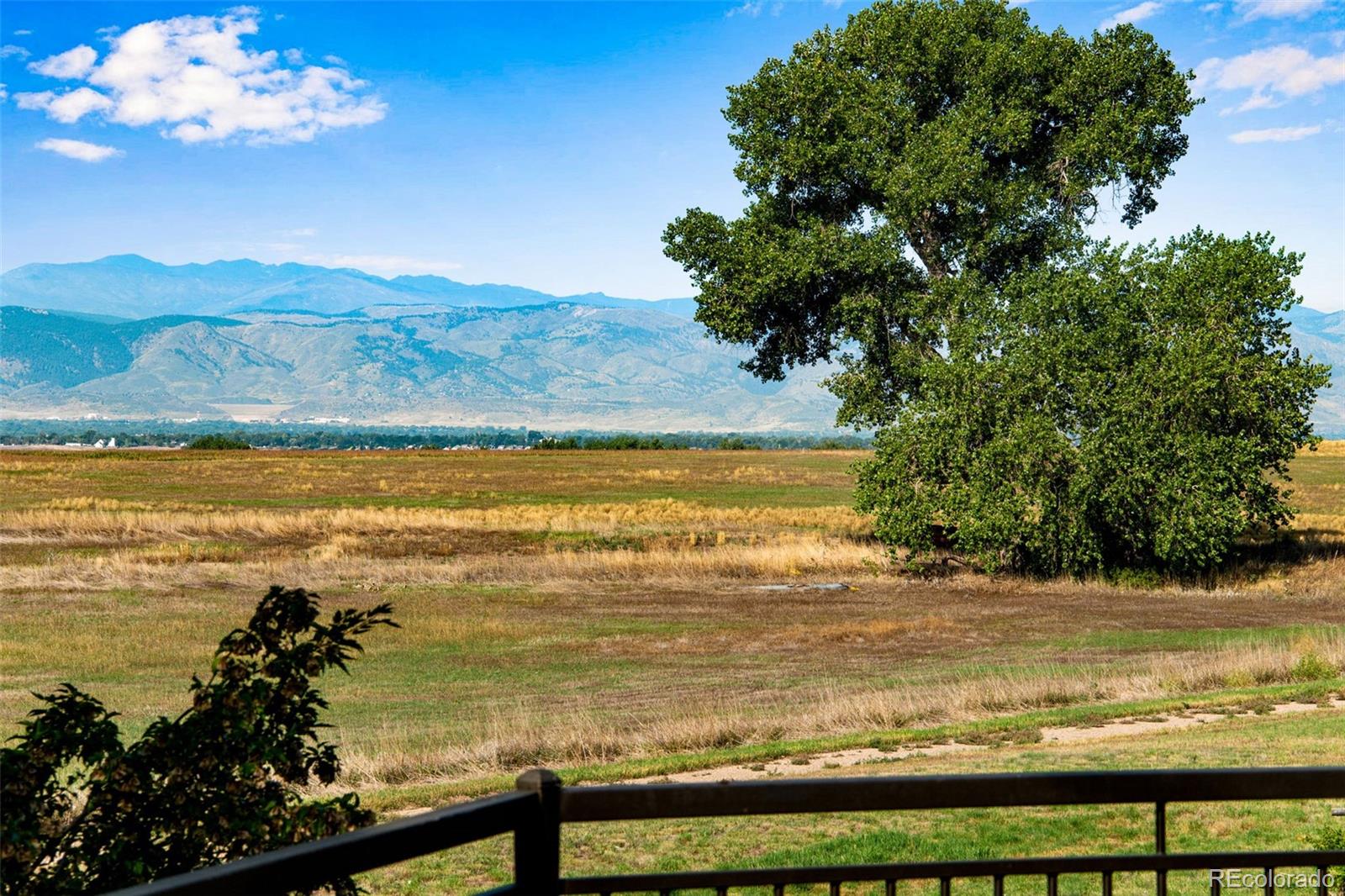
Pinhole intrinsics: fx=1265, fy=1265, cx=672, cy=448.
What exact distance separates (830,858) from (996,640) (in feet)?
61.7

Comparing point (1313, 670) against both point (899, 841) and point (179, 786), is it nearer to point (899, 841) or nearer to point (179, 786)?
point (899, 841)

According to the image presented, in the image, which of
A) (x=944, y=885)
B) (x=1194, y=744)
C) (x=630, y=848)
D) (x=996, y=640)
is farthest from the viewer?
(x=996, y=640)

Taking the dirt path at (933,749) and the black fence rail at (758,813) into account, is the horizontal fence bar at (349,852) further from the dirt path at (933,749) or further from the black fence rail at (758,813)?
the dirt path at (933,749)

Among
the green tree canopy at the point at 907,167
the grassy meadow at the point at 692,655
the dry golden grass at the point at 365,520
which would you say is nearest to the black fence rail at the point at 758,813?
the grassy meadow at the point at 692,655

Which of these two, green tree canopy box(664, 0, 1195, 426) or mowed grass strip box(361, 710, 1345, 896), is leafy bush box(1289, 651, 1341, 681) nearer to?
mowed grass strip box(361, 710, 1345, 896)

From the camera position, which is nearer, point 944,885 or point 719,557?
point 944,885

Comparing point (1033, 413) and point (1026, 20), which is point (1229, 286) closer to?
point (1033, 413)

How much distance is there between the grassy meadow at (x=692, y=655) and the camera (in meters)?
11.9

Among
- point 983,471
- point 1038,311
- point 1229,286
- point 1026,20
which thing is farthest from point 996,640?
point 1026,20

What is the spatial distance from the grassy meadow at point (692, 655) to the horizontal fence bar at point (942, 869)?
653 cm

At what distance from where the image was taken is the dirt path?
14664mm

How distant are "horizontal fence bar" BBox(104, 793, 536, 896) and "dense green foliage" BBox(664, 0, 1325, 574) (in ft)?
106

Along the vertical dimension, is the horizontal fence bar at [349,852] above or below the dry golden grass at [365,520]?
above

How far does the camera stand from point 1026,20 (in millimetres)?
41094
